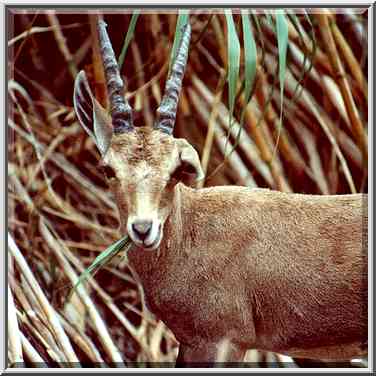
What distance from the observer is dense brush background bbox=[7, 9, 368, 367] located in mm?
2506

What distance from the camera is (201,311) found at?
6.95ft

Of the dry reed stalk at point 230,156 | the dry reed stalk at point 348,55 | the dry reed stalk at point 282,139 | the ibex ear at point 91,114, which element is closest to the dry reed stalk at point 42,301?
the ibex ear at point 91,114

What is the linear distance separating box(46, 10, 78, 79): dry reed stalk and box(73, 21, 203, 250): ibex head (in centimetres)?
52

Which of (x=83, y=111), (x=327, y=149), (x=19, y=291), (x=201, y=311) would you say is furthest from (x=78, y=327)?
(x=327, y=149)

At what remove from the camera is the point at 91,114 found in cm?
207

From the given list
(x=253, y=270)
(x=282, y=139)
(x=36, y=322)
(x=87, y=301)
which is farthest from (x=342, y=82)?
(x=36, y=322)

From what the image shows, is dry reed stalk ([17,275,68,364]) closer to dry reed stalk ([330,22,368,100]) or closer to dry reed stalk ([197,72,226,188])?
dry reed stalk ([197,72,226,188])

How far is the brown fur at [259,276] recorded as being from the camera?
6.98 ft

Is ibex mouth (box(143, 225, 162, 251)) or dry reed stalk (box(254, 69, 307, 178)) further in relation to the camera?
dry reed stalk (box(254, 69, 307, 178))

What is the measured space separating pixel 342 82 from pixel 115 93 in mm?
905

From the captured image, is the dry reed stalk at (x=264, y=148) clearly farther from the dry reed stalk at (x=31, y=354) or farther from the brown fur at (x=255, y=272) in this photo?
the dry reed stalk at (x=31, y=354)

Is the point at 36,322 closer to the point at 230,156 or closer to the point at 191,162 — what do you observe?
the point at 191,162

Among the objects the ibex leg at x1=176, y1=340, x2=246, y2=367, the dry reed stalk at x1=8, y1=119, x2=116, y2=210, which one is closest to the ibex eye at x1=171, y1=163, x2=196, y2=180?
the ibex leg at x1=176, y1=340, x2=246, y2=367

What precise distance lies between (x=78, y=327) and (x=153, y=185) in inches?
31.3
